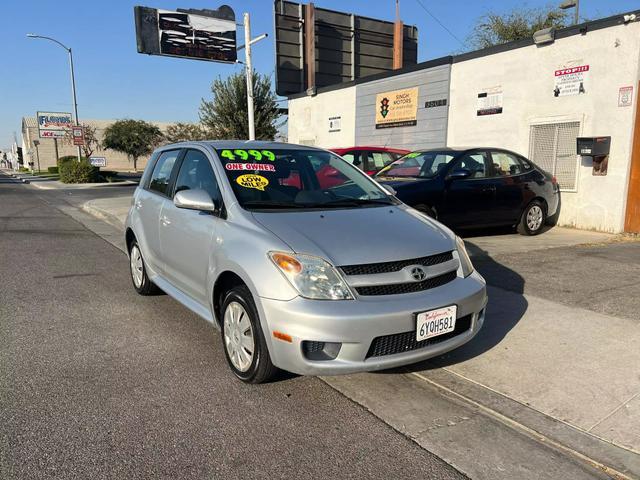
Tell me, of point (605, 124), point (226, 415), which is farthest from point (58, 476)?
point (605, 124)

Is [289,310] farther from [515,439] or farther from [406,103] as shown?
[406,103]

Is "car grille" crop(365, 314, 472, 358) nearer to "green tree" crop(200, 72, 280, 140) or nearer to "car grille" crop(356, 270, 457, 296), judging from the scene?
"car grille" crop(356, 270, 457, 296)

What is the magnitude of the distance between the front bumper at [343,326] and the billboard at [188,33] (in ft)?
58.5

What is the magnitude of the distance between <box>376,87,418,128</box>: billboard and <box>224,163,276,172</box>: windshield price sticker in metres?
10.6

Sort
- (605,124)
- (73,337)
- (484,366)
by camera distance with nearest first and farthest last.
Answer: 1. (484,366)
2. (73,337)
3. (605,124)

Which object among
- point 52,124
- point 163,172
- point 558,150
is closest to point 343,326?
point 163,172

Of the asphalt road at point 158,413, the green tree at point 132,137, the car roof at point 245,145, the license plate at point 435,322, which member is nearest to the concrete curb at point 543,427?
the license plate at point 435,322

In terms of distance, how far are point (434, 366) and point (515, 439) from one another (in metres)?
0.91

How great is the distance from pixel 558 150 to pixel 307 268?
29.2 feet

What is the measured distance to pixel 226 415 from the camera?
2957 millimetres

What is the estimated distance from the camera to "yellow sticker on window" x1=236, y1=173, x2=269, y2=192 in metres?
3.77

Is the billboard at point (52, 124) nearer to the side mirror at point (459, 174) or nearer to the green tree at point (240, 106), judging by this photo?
the green tree at point (240, 106)

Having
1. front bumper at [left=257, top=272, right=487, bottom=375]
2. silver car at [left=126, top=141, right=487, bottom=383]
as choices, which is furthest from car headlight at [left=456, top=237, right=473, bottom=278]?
front bumper at [left=257, top=272, right=487, bottom=375]

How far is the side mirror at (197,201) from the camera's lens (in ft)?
11.6
